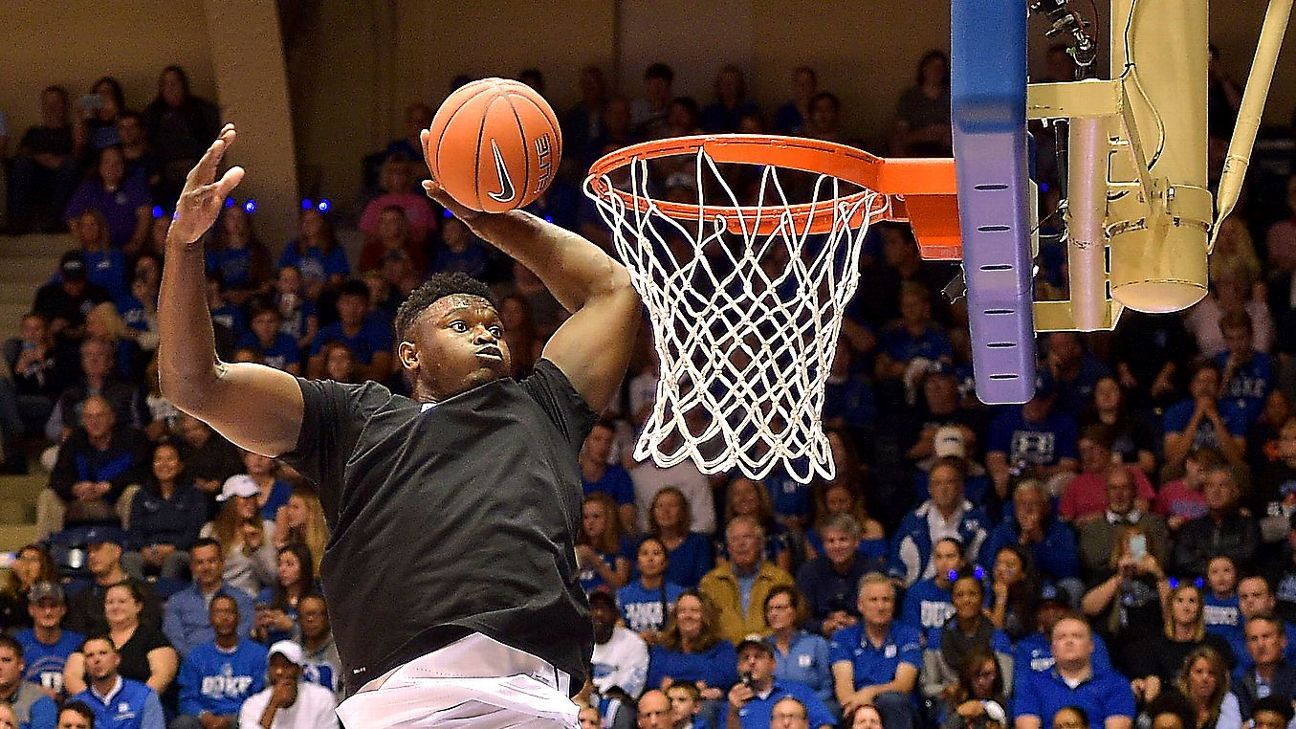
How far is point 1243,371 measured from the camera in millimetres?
8828

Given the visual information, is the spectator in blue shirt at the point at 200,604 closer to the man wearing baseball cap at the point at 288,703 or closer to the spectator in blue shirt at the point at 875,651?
the man wearing baseball cap at the point at 288,703

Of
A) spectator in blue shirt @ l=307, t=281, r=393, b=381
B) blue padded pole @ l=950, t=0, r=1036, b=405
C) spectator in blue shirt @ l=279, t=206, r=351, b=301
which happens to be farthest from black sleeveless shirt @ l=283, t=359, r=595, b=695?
spectator in blue shirt @ l=279, t=206, r=351, b=301

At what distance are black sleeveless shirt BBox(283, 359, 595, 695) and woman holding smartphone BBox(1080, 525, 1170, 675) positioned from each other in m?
4.96

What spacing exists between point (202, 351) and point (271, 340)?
7.18 meters

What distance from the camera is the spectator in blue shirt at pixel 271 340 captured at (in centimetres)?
1011

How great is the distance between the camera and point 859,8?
11797 millimetres

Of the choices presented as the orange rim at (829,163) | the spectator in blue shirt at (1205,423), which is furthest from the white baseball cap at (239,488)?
the orange rim at (829,163)

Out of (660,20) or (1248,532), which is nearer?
(1248,532)

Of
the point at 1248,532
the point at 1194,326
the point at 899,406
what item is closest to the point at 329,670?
the point at 899,406

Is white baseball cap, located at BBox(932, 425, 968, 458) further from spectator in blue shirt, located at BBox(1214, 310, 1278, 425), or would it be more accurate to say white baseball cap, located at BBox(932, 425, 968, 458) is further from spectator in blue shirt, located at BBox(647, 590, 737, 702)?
spectator in blue shirt, located at BBox(647, 590, 737, 702)

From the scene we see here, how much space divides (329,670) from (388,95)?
17.9 feet

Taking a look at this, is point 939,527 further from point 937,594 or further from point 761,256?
point 761,256

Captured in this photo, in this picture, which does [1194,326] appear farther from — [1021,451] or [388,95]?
[388,95]

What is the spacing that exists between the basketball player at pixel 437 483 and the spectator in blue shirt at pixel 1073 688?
4.39 metres
